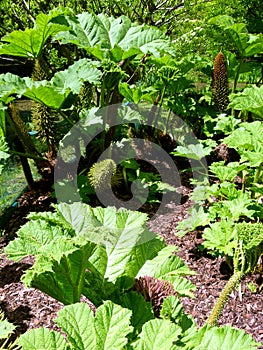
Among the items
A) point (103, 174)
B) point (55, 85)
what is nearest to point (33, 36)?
point (55, 85)

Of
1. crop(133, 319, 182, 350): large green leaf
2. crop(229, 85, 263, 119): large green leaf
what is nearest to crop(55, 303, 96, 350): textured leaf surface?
crop(133, 319, 182, 350): large green leaf

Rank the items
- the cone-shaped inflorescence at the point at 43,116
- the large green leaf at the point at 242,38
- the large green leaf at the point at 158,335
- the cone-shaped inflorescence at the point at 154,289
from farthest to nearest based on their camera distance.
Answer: the large green leaf at the point at 242,38 → the cone-shaped inflorescence at the point at 43,116 → the cone-shaped inflorescence at the point at 154,289 → the large green leaf at the point at 158,335

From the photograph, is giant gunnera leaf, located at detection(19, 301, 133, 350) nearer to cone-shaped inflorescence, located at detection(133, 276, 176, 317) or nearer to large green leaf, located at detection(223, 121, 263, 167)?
cone-shaped inflorescence, located at detection(133, 276, 176, 317)

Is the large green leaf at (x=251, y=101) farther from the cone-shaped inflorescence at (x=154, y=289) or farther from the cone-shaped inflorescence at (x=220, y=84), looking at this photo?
the cone-shaped inflorescence at (x=154, y=289)

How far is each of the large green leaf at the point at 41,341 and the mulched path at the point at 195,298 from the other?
900mm

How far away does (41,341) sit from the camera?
133cm

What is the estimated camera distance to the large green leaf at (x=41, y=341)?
1.32m

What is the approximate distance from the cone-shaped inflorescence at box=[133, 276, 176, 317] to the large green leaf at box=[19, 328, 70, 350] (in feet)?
1.70

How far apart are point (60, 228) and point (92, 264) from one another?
0.20m

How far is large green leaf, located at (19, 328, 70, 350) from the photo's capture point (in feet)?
4.32

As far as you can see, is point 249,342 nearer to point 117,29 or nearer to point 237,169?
point 237,169

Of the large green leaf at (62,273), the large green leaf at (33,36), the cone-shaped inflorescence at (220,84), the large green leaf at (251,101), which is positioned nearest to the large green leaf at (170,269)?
the large green leaf at (62,273)

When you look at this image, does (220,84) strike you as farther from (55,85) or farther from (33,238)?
(33,238)

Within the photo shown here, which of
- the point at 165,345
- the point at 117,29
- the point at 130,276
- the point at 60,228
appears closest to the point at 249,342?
the point at 165,345
